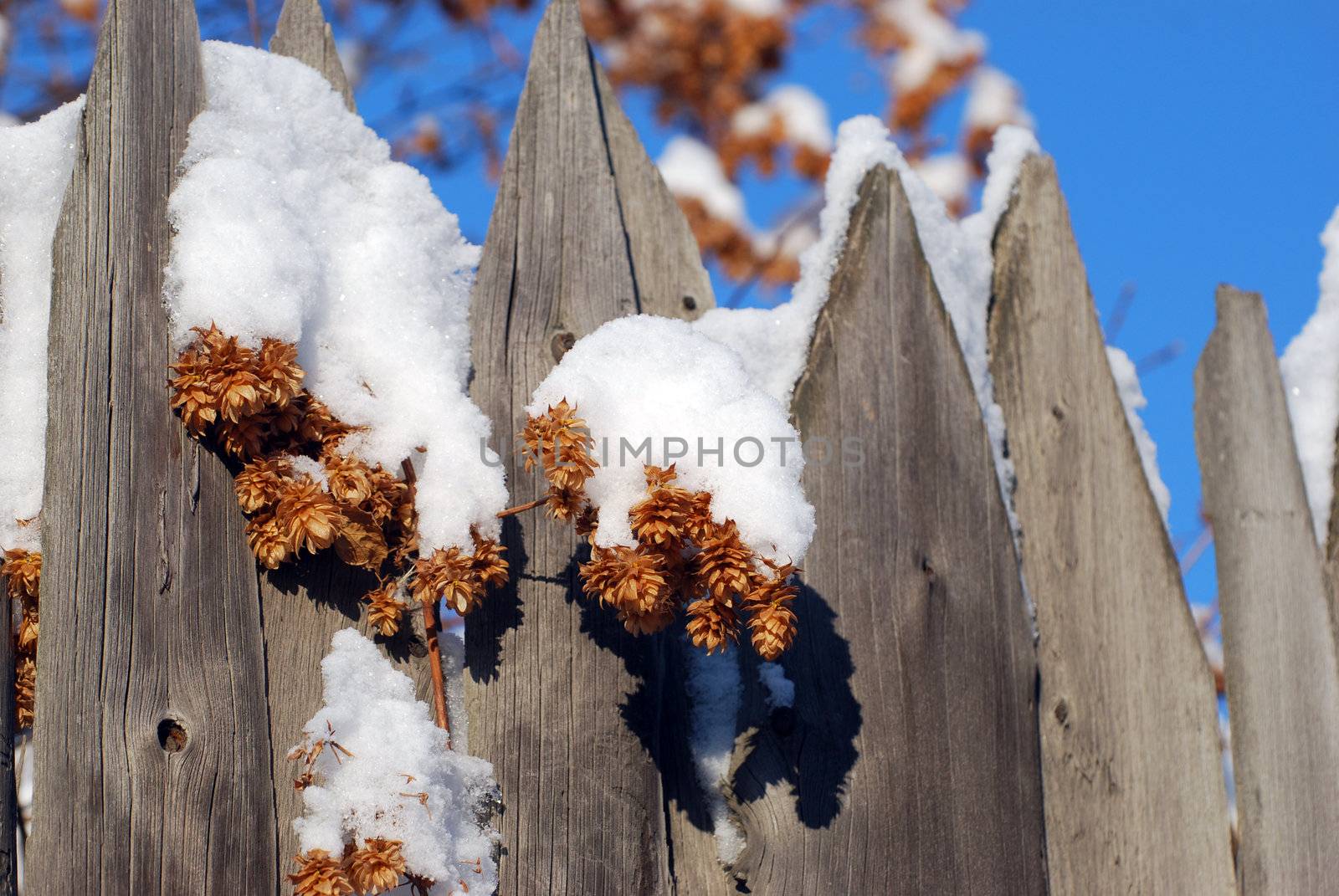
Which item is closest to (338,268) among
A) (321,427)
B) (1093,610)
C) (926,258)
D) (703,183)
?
(321,427)

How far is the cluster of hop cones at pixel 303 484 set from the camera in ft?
4.24

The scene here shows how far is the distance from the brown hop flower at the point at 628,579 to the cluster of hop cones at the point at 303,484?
14 centimetres

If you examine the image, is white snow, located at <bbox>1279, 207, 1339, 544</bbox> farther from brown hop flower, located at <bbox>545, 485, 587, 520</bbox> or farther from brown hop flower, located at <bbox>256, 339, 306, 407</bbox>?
→ brown hop flower, located at <bbox>256, 339, 306, 407</bbox>

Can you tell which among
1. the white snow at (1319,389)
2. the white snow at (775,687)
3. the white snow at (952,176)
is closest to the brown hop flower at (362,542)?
the white snow at (775,687)

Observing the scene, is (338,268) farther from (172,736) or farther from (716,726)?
(716,726)

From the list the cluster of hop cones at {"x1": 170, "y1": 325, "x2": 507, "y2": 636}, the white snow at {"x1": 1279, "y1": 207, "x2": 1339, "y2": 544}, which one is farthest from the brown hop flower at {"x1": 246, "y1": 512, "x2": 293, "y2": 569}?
the white snow at {"x1": 1279, "y1": 207, "x2": 1339, "y2": 544}

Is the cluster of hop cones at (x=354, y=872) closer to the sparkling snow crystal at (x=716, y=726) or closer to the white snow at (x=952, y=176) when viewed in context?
the sparkling snow crystal at (x=716, y=726)

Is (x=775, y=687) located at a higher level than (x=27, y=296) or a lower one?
lower

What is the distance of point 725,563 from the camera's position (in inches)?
51.1

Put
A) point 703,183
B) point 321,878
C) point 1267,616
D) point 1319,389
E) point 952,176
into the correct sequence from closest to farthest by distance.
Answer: point 321,878
point 1267,616
point 1319,389
point 703,183
point 952,176

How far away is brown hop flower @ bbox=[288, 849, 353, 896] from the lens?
1.21 m

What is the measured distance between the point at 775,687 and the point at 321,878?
25.5 inches

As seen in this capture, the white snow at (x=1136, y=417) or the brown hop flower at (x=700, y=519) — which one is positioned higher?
the white snow at (x=1136, y=417)

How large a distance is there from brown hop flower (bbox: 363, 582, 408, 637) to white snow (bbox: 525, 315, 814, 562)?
26cm
